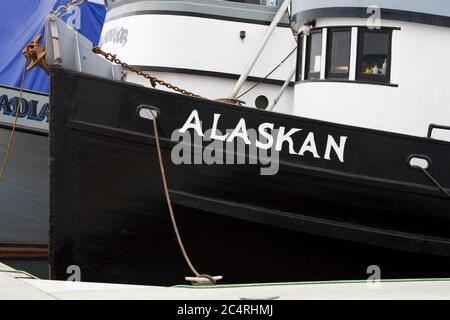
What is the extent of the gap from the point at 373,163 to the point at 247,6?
3.06 metres

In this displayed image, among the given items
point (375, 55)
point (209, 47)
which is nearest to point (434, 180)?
point (375, 55)

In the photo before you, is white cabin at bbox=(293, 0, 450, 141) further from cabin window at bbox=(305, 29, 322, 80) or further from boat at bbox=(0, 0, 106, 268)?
boat at bbox=(0, 0, 106, 268)

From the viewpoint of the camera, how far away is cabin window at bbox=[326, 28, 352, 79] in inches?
252

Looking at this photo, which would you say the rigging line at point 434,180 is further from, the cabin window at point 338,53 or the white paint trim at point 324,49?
the white paint trim at point 324,49

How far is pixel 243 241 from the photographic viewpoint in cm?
584

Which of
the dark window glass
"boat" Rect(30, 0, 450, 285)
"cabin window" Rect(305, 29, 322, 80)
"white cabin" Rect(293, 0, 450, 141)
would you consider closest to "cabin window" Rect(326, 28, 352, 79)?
"white cabin" Rect(293, 0, 450, 141)

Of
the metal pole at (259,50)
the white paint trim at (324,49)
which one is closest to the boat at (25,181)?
the metal pole at (259,50)

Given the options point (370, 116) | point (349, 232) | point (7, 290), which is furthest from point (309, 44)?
point (7, 290)

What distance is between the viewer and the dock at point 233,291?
3.20 m

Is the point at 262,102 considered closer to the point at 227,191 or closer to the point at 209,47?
the point at 209,47

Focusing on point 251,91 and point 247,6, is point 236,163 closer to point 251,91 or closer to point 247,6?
point 251,91

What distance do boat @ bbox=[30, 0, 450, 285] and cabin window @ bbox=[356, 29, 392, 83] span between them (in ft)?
2.58

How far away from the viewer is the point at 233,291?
11.3 feet

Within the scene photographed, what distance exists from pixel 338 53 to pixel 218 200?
1.91 metres
